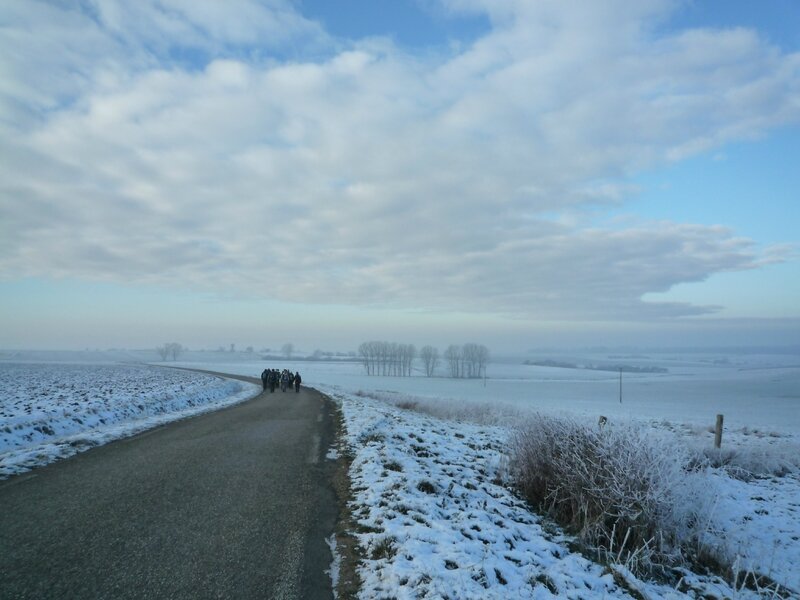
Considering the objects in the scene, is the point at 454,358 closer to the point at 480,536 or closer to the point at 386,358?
the point at 386,358

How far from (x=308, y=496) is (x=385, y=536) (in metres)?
2.36

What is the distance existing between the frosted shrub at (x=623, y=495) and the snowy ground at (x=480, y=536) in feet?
1.67

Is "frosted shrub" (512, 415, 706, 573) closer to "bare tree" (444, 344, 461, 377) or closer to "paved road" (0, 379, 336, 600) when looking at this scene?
"paved road" (0, 379, 336, 600)

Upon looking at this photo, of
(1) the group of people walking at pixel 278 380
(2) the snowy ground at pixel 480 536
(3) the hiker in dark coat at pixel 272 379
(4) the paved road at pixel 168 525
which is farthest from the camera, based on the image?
(1) the group of people walking at pixel 278 380

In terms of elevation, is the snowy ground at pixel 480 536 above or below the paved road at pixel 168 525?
below

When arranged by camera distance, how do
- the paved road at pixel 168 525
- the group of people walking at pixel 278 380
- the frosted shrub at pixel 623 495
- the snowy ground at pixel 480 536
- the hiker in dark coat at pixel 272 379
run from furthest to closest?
the group of people walking at pixel 278 380 < the hiker in dark coat at pixel 272 379 < the frosted shrub at pixel 623 495 < the snowy ground at pixel 480 536 < the paved road at pixel 168 525

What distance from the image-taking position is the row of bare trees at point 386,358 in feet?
498

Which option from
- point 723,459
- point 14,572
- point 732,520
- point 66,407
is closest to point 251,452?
point 14,572

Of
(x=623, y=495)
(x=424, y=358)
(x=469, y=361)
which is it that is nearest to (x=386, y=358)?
(x=424, y=358)

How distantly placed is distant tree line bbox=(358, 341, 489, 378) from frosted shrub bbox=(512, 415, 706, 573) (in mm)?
133827

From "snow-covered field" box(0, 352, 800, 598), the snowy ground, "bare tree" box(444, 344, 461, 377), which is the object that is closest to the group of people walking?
"snow-covered field" box(0, 352, 800, 598)

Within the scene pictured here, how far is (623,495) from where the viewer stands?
762 centimetres

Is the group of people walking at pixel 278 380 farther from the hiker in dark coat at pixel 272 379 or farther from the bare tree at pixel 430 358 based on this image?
the bare tree at pixel 430 358

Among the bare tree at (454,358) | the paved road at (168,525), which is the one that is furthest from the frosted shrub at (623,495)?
the bare tree at (454,358)
